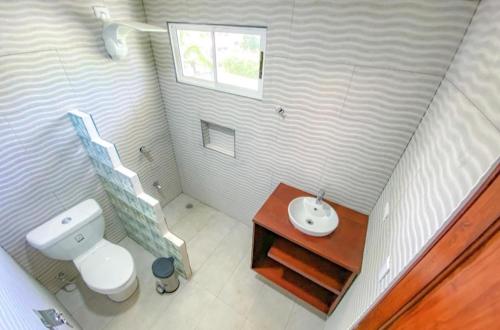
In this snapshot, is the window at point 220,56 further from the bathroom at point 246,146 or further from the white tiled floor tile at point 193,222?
the white tiled floor tile at point 193,222

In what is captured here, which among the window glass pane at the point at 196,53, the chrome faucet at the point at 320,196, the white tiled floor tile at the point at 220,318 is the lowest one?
the white tiled floor tile at the point at 220,318

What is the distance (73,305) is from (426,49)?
315cm

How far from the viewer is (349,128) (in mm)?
1528

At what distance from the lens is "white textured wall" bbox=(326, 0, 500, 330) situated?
0.65m

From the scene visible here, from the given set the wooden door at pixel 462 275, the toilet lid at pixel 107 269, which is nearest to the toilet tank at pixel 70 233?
the toilet lid at pixel 107 269

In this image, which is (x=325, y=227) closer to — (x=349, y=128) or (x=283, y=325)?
(x=349, y=128)

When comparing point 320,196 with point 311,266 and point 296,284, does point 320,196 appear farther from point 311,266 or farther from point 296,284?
point 296,284

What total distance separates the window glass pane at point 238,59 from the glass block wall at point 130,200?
1064 millimetres

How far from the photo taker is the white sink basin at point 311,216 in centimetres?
162

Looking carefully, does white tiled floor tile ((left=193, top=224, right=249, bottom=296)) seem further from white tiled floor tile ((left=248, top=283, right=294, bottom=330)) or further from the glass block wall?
white tiled floor tile ((left=248, top=283, right=294, bottom=330))

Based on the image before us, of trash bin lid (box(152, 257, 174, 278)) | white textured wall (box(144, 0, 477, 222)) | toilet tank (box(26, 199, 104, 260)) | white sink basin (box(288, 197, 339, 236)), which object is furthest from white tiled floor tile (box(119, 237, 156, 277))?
white sink basin (box(288, 197, 339, 236))

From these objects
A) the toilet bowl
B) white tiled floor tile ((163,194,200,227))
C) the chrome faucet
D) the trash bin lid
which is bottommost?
white tiled floor tile ((163,194,200,227))

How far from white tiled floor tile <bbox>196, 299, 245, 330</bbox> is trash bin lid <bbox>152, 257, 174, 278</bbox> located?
0.47 m

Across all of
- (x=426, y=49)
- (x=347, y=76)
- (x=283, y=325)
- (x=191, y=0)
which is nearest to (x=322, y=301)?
(x=283, y=325)
